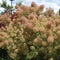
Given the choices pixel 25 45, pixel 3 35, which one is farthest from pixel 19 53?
pixel 3 35

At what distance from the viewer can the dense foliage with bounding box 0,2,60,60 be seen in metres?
7.23

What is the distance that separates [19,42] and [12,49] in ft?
0.74

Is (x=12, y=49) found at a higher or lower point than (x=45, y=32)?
lower

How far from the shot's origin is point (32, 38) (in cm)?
761

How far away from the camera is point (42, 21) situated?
25.6ft

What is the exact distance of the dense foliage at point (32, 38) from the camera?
723cm

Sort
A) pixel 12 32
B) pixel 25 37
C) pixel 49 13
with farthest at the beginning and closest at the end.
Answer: pixel 49 13 → pixel 12 32 → pixel 25 37

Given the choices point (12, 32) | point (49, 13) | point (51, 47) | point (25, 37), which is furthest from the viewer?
point (49, 13)

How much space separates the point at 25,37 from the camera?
25.1 ft

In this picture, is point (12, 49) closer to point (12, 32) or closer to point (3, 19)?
point (12, 32)

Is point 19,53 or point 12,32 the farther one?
point 12,32

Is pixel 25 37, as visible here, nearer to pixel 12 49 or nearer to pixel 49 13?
pixel 12 49

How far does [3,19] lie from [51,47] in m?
2.31

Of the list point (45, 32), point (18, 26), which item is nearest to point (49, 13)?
point (18, 26)
